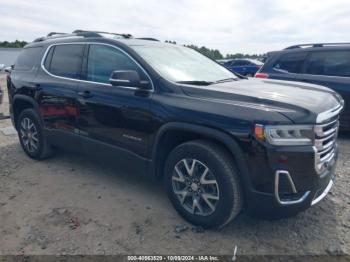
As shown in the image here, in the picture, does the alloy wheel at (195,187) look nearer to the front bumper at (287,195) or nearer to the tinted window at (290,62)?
the front bumper at (287,195)

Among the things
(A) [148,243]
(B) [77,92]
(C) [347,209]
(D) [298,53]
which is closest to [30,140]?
(B) [77,92]

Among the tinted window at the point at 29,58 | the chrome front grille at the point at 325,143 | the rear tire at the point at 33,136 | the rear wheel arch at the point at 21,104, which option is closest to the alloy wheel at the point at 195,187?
the chrome front grille at the point at 325,143

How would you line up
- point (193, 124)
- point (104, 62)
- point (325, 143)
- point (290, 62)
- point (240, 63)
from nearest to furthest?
1. point (325, 143)
2. point (193, 124)
3. point (104, 62)
4. point (290, 62)
5. point (240, 63)

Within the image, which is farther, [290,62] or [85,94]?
[290,62]

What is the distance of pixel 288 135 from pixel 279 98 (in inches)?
16.6

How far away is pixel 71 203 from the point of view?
3713 millimetres

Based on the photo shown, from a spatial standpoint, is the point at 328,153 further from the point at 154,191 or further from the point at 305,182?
the point at 154,191

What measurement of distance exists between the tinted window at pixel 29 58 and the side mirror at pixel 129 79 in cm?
221

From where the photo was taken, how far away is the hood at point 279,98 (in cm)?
268

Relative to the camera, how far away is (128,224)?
128 inches

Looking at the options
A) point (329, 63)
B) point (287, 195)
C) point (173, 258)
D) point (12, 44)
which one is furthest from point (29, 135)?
point (12, 44)

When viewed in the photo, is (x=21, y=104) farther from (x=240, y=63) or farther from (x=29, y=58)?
(x=240, y=63)

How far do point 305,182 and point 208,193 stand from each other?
2.79ft

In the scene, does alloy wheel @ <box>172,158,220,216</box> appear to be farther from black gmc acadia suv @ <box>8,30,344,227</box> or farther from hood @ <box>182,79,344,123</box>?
hood @ <box>182,79,344,123</box>
